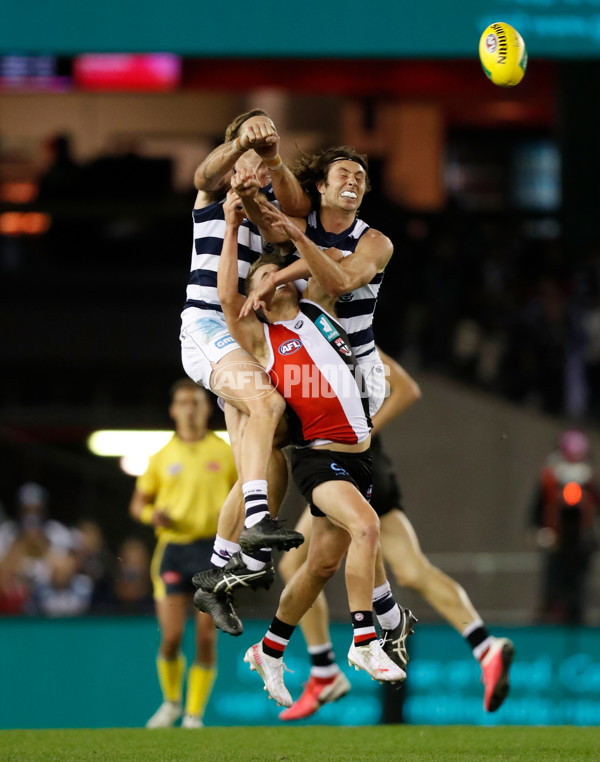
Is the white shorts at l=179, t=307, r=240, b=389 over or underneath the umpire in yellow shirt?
over

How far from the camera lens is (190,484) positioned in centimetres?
828

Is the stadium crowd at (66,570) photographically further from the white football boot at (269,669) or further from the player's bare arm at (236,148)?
the player's bare arm at (236,148)

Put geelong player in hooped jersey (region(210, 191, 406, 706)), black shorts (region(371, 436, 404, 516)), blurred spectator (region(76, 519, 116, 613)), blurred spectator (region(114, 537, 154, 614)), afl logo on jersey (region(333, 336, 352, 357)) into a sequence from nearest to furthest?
geelong player in hooped jersey (region(210, 191, 406, 706)), afl logo on jersey (region(333, 336, 352, 357)), black shorts (region(371, 436, 404, 516)), blurred spectator (region(114, 537, 154, 614)), blurred spectator (region(76, 519, 116, 613))

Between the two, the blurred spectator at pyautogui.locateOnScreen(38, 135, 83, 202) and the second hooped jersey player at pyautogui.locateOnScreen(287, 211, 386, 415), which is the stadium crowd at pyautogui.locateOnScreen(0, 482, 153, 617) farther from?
the second hooped jersey player at pyautogui.locateOnScreen(287, 211, 386, 415)

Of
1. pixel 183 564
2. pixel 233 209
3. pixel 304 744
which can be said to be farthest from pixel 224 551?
pixel 183 564

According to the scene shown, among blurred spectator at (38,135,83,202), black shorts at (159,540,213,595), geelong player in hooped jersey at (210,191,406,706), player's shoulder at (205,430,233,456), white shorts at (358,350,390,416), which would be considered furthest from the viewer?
blurred spectator at (38,135,83,202)

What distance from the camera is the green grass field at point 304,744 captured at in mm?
6035

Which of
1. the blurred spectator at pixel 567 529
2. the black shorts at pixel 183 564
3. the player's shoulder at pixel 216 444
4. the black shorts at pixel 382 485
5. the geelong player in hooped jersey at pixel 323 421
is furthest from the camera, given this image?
the blurred spectator at pixel 567 529

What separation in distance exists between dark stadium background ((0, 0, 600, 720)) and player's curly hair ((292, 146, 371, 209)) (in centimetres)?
454

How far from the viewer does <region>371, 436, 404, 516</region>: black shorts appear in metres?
7.15

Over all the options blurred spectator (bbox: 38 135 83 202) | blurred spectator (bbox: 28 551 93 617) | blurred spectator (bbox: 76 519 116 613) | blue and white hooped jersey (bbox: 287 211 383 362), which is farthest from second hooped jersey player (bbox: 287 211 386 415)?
blurred spectator (bbox: 38 135 83 202)

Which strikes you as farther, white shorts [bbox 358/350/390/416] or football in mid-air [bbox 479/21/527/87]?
white shorts [bbox 358/350/390/416]

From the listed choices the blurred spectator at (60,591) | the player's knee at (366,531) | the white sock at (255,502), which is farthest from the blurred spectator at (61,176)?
the player's knee at (366,531)

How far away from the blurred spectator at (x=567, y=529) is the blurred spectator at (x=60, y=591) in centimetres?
347
